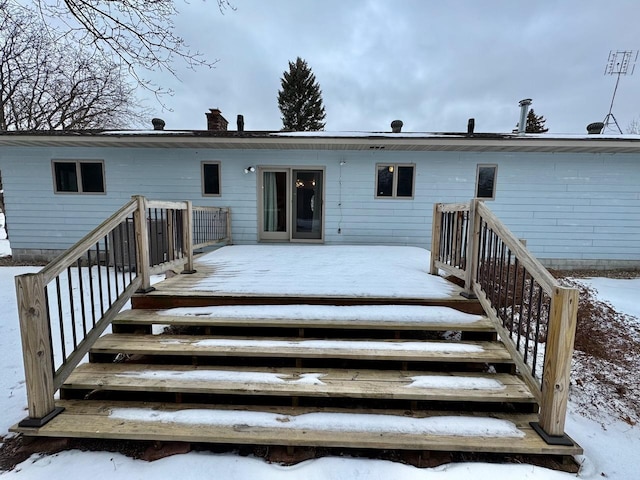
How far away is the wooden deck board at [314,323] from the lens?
2543 mm

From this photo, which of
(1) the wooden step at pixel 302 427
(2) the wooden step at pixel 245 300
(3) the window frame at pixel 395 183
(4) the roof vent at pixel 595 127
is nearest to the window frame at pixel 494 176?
(3) the window frame at pixel 395 183

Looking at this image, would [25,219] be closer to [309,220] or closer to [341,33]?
[309,220]

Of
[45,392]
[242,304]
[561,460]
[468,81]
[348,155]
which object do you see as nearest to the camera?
[561,460]

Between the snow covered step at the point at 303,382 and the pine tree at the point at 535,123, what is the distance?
30.1m

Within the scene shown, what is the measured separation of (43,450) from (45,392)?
0.33 m

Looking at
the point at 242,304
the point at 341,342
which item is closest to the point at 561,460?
the point at 341,342

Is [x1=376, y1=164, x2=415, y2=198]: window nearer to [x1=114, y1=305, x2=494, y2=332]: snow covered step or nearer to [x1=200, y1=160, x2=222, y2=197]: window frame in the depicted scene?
[x1=200, y1=160, x2=222, y2=197]: window frame

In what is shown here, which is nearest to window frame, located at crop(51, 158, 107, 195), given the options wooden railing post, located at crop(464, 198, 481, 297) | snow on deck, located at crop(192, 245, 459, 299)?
snow on deck, located at crop(192, 245, 459, 299)

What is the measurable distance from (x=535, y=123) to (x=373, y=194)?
1078 inches

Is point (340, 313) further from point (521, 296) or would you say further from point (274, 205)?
point (274, 205)

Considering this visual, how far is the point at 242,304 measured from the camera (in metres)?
2.88

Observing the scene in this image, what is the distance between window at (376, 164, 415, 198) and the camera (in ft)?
23.2

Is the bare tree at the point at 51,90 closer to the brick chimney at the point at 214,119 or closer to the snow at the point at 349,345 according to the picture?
the brick chimney at the point at 214,119

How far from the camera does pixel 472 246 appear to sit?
2.97 meters
